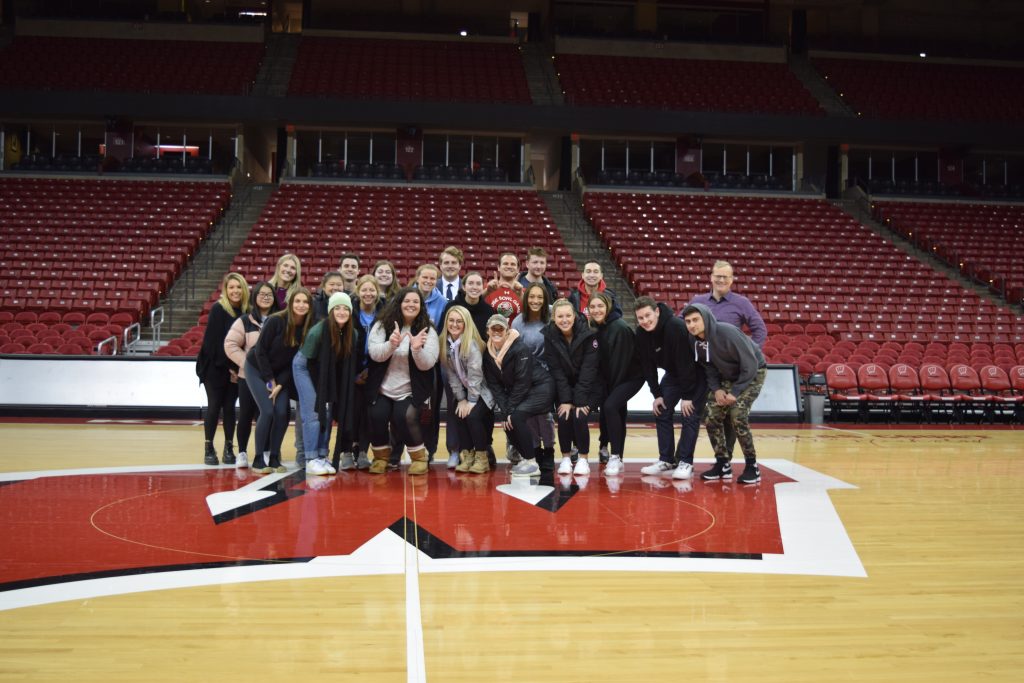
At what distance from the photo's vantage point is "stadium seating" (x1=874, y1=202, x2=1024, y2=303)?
18766 mm

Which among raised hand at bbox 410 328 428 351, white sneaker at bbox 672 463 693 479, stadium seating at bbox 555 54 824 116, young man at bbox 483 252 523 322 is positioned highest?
stadium seating at bbox 555 54 824 116

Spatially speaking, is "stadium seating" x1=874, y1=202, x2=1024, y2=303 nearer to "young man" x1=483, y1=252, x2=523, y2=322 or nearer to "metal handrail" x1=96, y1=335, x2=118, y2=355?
"young man" x1=483, y1=252, x2=523, y2=322

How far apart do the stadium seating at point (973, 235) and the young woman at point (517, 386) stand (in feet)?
51.1

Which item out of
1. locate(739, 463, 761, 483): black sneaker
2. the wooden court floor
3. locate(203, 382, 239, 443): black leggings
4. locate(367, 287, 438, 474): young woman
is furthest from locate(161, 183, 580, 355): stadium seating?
the wooden court floor

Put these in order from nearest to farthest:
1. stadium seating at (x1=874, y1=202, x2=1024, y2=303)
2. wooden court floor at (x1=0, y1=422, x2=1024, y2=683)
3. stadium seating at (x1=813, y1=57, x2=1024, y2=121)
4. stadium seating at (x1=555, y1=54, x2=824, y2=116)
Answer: wooden court floor at (x1=0, y1=422, x2=1024, y2=683) → stadium seating at (x1=874, y1=202, x2=1024, y2=303) → stadium seating at (x1=555, y1=54, x2=824, y2=116) → stadium seating at (x1=813, y1=57, x2=1024, y2=121)

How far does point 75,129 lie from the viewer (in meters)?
23.7

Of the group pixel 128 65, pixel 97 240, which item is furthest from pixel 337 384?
pixel 128 65

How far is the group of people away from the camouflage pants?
0.01 meters

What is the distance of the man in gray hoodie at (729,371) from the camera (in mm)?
6031

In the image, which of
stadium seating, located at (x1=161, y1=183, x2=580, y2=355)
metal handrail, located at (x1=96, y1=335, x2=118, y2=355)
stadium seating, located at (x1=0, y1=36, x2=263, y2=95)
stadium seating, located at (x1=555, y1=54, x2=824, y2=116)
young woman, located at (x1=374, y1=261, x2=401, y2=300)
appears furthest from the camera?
stadium seating, located at (x1=555, y1=54, x2=824, y2=116)

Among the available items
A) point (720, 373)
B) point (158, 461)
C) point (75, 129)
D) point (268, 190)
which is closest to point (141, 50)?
point (75, 129)

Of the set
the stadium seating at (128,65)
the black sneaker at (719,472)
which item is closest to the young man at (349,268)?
the black sneaker at (719,472)

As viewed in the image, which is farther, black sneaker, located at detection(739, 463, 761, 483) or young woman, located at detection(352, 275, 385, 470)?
young woman, located at detection(352, 275, 385, 470)

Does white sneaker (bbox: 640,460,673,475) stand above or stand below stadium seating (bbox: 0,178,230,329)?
below
